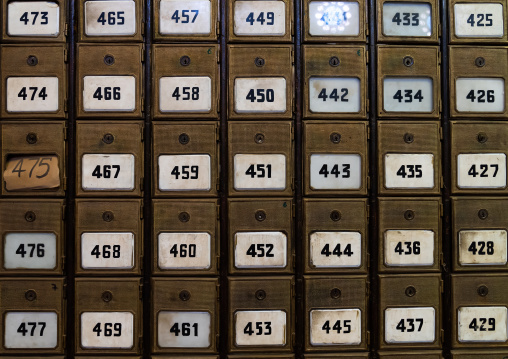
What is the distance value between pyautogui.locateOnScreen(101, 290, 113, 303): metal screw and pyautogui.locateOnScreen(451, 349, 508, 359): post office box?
2.22 m

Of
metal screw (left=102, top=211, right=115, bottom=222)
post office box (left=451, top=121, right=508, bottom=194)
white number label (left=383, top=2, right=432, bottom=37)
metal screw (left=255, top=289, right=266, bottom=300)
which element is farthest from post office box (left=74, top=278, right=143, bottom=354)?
white number label (left=383, top=2, right=432, bottom=37)

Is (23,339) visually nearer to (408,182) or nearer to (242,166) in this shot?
(242,166)

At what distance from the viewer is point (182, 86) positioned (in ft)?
9.69

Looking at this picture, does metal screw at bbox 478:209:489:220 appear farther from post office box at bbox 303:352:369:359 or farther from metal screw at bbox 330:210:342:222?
post office box at bbox 303:352:369:359

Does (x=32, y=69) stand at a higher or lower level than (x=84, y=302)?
higher

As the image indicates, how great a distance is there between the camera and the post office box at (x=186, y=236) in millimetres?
2943

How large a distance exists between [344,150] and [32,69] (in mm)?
2051

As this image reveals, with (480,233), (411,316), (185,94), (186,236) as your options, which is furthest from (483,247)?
(185,94)

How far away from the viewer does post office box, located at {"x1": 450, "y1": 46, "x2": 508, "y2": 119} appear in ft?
→ 9.86

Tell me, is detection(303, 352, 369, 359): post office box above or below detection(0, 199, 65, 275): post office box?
below

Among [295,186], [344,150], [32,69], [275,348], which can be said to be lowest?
[275,348]

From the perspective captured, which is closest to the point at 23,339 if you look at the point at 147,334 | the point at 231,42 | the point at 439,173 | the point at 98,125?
the point at 147,334

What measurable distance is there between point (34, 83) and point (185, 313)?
5.72 ft

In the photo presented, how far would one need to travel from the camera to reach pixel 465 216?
3000 mm
